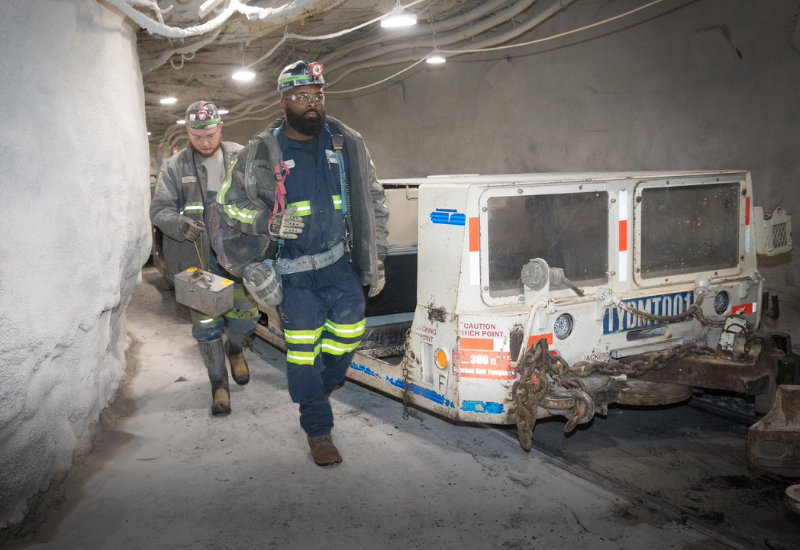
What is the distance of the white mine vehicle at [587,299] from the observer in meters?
3.47

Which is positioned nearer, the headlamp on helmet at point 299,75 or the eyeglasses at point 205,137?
the headlamp on helmet at point 299,75

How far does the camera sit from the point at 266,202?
3.79m

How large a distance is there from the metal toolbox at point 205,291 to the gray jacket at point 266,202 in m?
0.36

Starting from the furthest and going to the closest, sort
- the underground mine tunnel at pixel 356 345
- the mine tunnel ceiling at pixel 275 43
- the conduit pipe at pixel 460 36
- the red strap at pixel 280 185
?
1. the conduit pipe at pixel 460 36
2. the mine tunnel ceiling at pixel 275 43
3. the red strap at pixel 280 185
4. the underground mine tunnel at pixel 356 345

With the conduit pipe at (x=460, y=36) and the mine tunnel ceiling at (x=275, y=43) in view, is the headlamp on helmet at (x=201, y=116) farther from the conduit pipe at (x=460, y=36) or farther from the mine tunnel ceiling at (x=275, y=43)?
the conduit pipe at (x=460, y=36)

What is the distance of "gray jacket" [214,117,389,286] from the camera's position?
3.70 m

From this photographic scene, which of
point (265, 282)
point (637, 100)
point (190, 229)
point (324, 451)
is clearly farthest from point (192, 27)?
point (637, 100)

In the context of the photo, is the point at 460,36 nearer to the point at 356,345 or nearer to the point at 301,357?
the point at 356,345

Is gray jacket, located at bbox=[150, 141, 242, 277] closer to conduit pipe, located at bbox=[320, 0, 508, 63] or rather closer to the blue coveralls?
the blue coveralls

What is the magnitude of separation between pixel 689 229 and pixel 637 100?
495cm

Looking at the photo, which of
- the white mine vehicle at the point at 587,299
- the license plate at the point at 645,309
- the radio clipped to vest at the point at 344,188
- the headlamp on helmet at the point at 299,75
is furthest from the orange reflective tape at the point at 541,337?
the headlamp on helmet at the point at 299,75

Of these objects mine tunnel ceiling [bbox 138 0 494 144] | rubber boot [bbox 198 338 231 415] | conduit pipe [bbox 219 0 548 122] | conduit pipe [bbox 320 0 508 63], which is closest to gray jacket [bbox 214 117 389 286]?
rubber boot [bbox 198 338 231 415]

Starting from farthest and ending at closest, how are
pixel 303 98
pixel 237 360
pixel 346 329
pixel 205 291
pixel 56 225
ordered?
pixel 237 360
pixel 205 291
pixel 346 329
pixel 303 98
pixel 56 225

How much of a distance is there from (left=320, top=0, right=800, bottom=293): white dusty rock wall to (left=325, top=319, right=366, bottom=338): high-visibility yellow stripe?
5.33 meters
